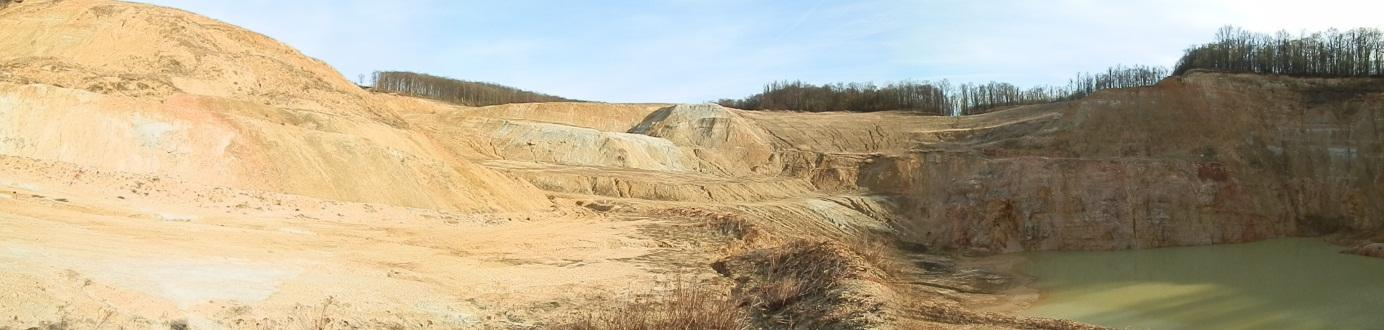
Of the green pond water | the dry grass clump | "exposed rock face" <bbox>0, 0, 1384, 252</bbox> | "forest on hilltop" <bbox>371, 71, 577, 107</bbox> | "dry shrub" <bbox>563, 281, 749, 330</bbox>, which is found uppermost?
"forest on hilltop" <bbox>371, 71, 577, 107</bbox>

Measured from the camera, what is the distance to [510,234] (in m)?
20.0

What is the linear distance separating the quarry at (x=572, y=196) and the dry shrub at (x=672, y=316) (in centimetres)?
10

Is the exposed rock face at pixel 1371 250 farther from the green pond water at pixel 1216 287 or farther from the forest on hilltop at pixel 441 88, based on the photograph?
the forest on hilltop at pixel 441 88

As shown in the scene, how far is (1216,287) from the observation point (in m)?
20.2

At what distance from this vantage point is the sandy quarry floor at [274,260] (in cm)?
851

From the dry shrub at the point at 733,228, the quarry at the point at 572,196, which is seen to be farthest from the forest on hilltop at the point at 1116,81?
the dry shrub at the point at 733,228

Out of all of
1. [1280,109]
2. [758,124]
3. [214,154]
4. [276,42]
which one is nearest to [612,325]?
[214,154]

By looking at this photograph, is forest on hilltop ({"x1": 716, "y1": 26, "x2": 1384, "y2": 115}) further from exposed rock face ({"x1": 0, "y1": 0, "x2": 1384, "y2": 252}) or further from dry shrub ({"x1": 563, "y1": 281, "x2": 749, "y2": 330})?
dry shrub ({"x1": 563, "y1": 281, "x2": 749, "y2": 330})

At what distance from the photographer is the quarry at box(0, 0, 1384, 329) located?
1105cm

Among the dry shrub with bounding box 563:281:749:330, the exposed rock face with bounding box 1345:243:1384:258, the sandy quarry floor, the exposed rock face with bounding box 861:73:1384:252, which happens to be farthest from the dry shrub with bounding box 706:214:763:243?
the exposed rock face with bounding box 1345:243:1384:258

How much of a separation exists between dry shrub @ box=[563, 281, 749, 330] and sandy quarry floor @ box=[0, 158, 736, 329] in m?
0.96

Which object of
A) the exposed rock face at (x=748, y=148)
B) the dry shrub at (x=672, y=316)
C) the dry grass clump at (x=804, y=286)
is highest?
the exposed rock face at (x=748, y=148)

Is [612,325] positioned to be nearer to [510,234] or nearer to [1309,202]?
[510,234]

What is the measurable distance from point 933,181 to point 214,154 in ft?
84.4
